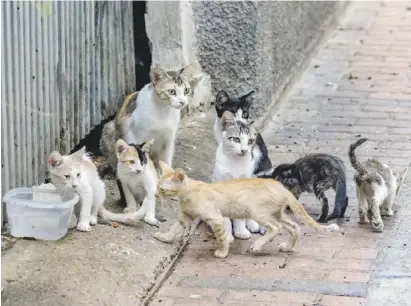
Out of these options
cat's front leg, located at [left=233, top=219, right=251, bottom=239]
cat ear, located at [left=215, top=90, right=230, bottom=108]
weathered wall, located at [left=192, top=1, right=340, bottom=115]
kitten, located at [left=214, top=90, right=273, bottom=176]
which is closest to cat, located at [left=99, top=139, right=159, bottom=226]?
cat's front leg, located at [left=233, top=219, right=251, bottom=239]

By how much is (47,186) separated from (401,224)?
2.40 meters

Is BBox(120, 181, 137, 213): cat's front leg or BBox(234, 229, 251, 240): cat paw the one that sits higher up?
BBox(120, 181, 137, 213): cat's front leg

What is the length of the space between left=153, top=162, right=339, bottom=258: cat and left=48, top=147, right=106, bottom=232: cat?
1.37 ft

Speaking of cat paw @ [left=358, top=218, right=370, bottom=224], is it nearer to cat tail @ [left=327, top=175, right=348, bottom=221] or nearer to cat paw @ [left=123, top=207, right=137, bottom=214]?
cat tail @ [left=327, top=175, right=348, bottom=221]

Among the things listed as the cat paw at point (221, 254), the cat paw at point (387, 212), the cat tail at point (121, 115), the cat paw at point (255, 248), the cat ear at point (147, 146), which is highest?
the cat tail at point (121, 115)

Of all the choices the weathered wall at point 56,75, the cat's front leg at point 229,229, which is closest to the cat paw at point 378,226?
the cat's front leg at point 229,229

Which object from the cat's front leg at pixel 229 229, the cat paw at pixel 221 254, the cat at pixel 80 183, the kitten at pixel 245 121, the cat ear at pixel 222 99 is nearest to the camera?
the cat at pixel 80 183

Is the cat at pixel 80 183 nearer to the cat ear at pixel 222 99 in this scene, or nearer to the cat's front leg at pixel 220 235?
the cat's front leg at pixel 220 235

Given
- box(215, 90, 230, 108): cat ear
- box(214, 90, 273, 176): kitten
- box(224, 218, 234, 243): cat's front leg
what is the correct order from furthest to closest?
box(215, 90, 230, 108): cat ear < box(214, 90, 273, 176): kitten < box(224, 218, 234, 243): cat's front leg

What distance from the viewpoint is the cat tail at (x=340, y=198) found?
6.69m

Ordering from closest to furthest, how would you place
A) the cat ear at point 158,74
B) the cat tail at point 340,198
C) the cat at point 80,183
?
the cat at point 80,183
the cat tail at point 340,198
the cat ear at point 158,74

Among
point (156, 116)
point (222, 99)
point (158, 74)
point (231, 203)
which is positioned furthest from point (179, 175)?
point (222, 99)

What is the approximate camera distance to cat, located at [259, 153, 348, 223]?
6.71 meters

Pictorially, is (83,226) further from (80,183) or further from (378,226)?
(378,226)
